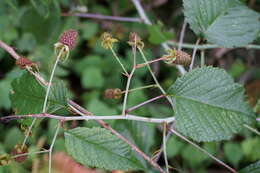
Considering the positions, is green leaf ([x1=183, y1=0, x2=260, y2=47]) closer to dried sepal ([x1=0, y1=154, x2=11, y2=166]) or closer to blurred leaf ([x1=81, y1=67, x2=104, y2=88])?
dried sepal ([x1=0, y1=154, x2=11, y2=166])

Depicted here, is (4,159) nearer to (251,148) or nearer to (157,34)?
(157,34)

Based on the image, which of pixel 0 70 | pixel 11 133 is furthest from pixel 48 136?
pixel 0 70

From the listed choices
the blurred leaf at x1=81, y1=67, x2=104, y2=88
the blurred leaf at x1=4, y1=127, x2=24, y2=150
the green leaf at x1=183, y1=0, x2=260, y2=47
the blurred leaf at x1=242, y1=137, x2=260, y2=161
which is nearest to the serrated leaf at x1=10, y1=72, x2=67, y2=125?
the green leaf at x1=183, y1=0, x2=260, y2=47

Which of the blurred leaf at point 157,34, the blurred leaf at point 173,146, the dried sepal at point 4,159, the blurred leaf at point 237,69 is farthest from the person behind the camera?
the blurred leaf at point 237,69

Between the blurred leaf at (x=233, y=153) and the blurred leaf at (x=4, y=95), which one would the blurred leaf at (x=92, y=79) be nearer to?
the blurred leaf at (x=4, y=95)

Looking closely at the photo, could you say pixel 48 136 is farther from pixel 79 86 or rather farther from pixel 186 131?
pixel 186 131

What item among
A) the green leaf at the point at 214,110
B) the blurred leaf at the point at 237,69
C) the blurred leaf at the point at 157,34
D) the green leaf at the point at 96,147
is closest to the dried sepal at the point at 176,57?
the green leaf at the point at 214,110

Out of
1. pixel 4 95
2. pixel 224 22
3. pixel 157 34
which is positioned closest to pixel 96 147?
pixel 224 22
